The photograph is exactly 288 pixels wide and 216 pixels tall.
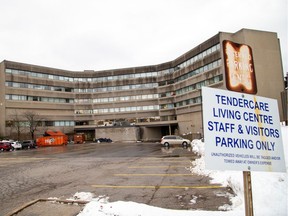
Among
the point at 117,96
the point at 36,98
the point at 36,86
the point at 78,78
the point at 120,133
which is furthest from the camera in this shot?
the point at 78,78

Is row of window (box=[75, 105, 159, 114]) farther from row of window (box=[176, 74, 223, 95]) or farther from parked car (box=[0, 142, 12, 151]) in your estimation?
parked car (box=[0, 142, 12, 151])

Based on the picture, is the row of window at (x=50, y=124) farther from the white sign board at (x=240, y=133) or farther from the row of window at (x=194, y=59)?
the white sign board at (x=240, y=133)

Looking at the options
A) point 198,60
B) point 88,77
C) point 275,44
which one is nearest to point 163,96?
point 198,60

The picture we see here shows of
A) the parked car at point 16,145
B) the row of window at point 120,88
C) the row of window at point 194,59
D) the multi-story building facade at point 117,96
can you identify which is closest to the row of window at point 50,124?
the multi-story building facade at point 117,96

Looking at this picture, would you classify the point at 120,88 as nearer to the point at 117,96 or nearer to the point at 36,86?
the point at 117,96

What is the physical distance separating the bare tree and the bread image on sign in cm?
5623

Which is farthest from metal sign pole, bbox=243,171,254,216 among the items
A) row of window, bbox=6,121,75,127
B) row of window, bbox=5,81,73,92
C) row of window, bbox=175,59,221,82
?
row of window, bbox=5,81,73,92

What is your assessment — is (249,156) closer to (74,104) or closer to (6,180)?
(6,180)

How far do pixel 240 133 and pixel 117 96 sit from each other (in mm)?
60540

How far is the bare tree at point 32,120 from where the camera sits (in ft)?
171

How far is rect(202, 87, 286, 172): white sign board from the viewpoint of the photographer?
8.86 feet

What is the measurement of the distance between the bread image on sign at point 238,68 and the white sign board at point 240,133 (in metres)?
0.13

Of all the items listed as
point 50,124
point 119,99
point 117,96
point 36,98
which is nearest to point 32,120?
point 50,124

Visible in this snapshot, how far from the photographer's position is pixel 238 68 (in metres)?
3.12
